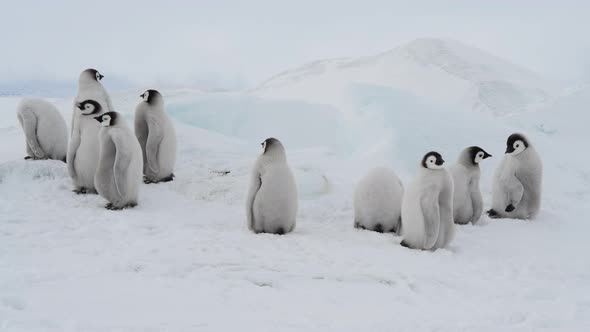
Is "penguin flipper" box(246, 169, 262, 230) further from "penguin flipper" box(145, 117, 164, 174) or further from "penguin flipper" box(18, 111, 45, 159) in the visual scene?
"penguin flipper" box(18, 111, 45, 159)

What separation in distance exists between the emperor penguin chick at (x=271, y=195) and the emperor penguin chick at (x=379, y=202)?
790 mm

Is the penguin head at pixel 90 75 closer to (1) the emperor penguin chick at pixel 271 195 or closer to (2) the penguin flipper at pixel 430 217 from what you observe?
(1) the emperor penguin chick at pixel 271 195

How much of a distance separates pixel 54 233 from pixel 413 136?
5.99 meters

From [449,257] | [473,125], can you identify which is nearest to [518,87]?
[473,125]

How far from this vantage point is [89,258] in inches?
143

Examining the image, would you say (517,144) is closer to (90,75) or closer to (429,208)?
(429,208)

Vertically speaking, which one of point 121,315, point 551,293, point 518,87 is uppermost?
point 518,87

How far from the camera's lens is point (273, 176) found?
4840mm

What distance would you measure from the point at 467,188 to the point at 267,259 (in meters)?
2.98

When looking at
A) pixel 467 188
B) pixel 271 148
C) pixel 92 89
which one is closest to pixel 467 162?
pixel 467 188

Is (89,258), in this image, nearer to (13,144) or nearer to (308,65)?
(13,144)

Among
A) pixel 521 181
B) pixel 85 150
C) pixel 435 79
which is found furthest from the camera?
pixel 435 79

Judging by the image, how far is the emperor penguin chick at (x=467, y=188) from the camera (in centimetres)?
593

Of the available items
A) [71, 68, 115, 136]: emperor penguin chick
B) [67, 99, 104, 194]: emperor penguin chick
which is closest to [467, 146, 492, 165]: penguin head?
[67, 99, 104, 194]: emperor penguin chick
